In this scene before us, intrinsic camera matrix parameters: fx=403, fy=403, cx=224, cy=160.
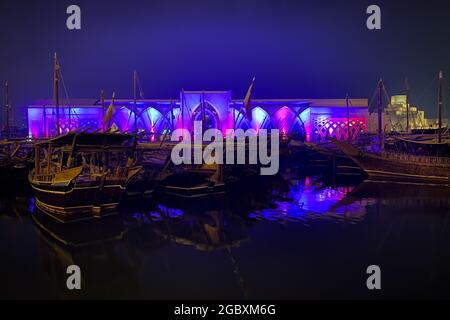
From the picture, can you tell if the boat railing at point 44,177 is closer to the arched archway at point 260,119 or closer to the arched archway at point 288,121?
the arched archway at point 260,119

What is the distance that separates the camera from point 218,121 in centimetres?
4462

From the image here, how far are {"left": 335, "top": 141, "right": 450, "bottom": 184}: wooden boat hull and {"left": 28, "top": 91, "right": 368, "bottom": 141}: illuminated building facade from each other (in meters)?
14.5

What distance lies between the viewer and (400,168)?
28203mm

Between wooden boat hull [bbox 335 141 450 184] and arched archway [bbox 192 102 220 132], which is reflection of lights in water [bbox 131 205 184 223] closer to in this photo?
wooden boat hull [bbox 335 141 450 184]

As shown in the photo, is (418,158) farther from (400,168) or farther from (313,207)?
(313,207)

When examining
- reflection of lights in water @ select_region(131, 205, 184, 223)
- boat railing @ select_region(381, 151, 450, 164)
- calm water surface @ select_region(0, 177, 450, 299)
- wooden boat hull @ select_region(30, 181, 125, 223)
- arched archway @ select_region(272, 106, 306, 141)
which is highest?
arched archway @ select_region(272, 106, 306, 141)

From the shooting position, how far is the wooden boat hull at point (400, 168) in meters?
26.7

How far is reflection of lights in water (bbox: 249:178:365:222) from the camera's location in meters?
17.7

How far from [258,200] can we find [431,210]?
8.44 meters

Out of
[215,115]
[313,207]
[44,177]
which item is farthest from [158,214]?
[215,115]

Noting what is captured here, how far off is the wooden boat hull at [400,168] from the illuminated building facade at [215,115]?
14.5m

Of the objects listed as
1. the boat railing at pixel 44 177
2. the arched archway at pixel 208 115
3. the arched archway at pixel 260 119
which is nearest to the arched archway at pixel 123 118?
the arched archway at pixel 208 115

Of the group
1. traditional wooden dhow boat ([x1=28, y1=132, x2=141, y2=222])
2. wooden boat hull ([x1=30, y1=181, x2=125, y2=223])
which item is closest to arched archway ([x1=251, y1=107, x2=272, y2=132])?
traditional wooden dhow boat ([x1=28, y1=132, x2=141, y2=222])
